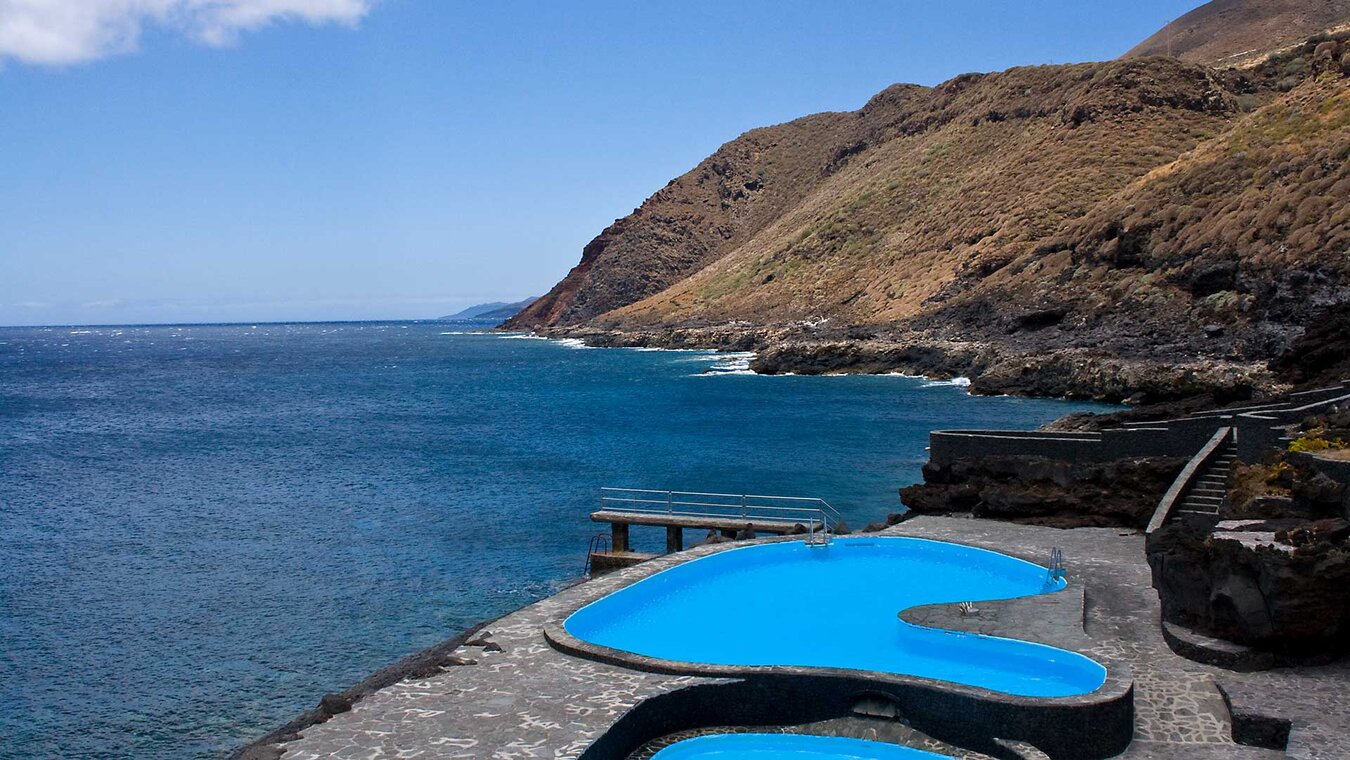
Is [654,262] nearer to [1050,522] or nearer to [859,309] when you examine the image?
[859,309]

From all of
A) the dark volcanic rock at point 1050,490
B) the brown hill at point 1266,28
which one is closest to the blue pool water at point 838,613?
the dark volcanic rock at point 1050,490

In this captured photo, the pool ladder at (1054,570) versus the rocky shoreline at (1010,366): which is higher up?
the rocky shoreline at (1010,366)

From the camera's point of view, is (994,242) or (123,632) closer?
(123,632)

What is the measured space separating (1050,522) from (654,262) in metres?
152

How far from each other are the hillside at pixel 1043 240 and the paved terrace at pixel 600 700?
24.4 m

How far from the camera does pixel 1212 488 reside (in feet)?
67.3

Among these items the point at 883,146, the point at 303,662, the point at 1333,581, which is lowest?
the point at 303,662

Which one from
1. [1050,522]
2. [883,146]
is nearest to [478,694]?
[1050,522]

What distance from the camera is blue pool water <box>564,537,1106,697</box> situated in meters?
14.2

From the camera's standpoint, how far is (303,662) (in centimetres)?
1875

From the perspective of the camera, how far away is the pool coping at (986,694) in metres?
11.4

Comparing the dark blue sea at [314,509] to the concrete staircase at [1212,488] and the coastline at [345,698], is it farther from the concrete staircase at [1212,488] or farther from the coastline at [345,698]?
the concrete staircase at [1212,488]

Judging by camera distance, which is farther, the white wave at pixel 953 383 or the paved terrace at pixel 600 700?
the white wave at pixel 953 383

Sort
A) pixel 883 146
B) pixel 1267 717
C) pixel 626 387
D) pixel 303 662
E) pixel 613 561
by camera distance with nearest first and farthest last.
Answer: pixel 1267 717
pixel 303 662
pixel 613 561
pixel 626 387
pixel 883 146
